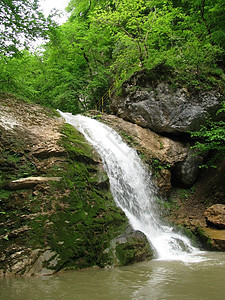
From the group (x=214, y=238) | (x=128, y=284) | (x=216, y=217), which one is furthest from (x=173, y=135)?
(x=128, y=284)

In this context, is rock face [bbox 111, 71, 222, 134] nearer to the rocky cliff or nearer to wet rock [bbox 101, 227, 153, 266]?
the rocky cliff

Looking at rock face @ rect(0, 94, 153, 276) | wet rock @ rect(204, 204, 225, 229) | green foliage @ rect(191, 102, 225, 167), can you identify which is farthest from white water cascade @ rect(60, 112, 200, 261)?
green foliage @ rect(191, 102, 225, 167)

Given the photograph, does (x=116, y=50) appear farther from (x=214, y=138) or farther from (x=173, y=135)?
(x=214, y=138)

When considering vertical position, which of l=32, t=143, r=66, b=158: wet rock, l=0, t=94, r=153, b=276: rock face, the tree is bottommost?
l=0, t=94, r=153, b=276: rock face

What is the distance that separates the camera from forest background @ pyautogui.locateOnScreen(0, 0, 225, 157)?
25.1 ft

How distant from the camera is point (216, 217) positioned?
6.47m

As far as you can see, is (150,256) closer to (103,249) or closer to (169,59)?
(103,249)

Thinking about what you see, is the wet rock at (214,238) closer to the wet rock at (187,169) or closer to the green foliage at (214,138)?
the wet rock at (187,169)

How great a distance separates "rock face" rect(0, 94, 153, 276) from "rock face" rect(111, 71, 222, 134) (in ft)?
13.9

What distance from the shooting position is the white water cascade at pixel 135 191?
212 inches

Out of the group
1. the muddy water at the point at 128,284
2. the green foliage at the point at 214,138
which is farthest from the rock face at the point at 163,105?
the muddy water at the point at 128,284

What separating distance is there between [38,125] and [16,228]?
140 inches

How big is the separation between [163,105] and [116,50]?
4.70 m

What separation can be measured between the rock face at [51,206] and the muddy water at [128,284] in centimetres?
35
